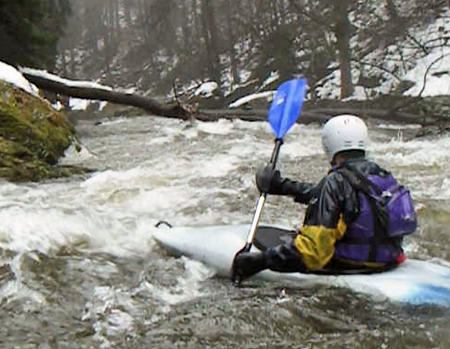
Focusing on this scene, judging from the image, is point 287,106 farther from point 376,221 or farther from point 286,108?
point 376,221

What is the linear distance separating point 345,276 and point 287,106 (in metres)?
2.09

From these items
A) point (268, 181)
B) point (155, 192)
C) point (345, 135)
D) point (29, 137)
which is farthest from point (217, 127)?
point (345, 135)

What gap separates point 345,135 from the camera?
3.67 m

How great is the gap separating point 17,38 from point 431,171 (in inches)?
348

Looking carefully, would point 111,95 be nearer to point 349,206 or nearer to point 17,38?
point 17,38

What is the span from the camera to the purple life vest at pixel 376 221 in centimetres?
353

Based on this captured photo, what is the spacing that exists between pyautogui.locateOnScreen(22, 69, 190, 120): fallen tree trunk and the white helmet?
581 cm

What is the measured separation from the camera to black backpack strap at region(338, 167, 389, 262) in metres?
3.52

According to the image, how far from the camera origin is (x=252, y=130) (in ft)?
39.6

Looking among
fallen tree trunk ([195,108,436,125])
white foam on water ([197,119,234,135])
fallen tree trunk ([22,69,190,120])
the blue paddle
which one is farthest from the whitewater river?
white foam on water ([197,119,234,135])

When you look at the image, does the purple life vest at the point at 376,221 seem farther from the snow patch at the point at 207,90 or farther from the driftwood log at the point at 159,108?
the snow patch at the point at 207,90

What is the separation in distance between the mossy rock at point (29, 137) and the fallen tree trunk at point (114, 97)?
146 centimetres

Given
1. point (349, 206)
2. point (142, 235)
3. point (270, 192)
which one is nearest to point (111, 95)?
point (142, 235)

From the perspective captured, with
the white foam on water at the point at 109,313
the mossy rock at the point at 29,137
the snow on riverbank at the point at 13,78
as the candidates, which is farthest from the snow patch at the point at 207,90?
the white foam on water at the point at 109,313
